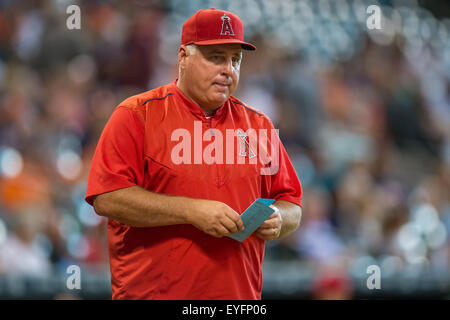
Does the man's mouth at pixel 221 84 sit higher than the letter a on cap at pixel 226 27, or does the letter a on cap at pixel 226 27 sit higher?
the letter a on cap at pixel 226 27

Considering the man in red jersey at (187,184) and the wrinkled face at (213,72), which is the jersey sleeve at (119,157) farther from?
the wrinkled face at (213,72)

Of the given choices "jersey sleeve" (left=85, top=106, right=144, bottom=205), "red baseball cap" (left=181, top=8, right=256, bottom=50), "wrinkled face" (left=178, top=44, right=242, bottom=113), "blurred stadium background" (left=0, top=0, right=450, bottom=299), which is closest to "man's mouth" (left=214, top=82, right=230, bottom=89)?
"wrinkled face" (left=178, top=44, right=242, bottom=113)

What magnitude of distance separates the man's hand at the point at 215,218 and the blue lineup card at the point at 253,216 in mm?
23

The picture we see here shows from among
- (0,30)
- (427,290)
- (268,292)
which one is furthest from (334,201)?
(0,30)

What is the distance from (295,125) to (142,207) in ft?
12.3

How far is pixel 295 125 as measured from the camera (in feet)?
18.4

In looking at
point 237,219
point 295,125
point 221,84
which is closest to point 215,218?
point 237,219

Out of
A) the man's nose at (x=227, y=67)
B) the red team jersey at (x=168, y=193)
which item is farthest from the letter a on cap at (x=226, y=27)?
the red team jersey at (x=168, y=193)

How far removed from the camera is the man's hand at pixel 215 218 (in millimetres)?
1968

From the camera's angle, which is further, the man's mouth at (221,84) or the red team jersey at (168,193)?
the man's mouth at (221,84)

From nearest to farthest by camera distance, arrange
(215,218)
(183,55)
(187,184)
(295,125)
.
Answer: (215,218)
(187,184)
(183,55)
(295,125)

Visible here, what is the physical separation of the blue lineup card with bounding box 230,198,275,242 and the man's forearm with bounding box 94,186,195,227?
0.63 ft

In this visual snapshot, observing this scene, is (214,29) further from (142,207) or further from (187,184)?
(142,207)

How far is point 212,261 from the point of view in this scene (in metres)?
2.08
